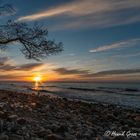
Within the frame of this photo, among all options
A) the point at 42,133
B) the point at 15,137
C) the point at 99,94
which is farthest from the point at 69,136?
the point at 99,94

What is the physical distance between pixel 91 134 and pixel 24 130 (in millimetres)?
2028

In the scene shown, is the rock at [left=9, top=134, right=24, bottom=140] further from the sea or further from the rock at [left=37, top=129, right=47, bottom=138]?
the sea

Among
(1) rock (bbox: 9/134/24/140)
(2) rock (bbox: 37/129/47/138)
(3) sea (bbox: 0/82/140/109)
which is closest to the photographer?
(1) rock (bbox: 9/134/24/140)

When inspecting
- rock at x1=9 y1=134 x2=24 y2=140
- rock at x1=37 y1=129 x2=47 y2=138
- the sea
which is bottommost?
the sea

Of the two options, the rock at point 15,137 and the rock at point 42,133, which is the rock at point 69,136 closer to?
the rock at point 42,133

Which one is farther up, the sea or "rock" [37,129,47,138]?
"rock" [37,129,47,138]

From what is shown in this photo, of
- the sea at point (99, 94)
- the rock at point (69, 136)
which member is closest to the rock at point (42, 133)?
the rock at point (69, 136)

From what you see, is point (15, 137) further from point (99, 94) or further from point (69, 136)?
point (99, 94)

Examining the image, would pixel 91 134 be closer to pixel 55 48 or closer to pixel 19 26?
pixel 55 48

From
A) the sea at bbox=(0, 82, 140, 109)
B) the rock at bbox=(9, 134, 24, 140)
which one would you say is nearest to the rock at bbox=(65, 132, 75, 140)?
the rock at bbox=(9, 134, 24, 140)

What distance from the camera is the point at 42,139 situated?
6.52 metres

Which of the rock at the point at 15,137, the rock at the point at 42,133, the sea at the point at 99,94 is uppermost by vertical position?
the rock at the point at 15,137

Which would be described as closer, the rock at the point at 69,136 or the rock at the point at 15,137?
the rock at the point at 15,137

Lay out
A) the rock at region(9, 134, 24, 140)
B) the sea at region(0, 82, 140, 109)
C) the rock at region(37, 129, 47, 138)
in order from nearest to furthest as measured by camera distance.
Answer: the rock at region(9, 134, 24, 140)
the rock at region(37, 129, 47, 138)
the sea at region(0, 82, 140, 109)
